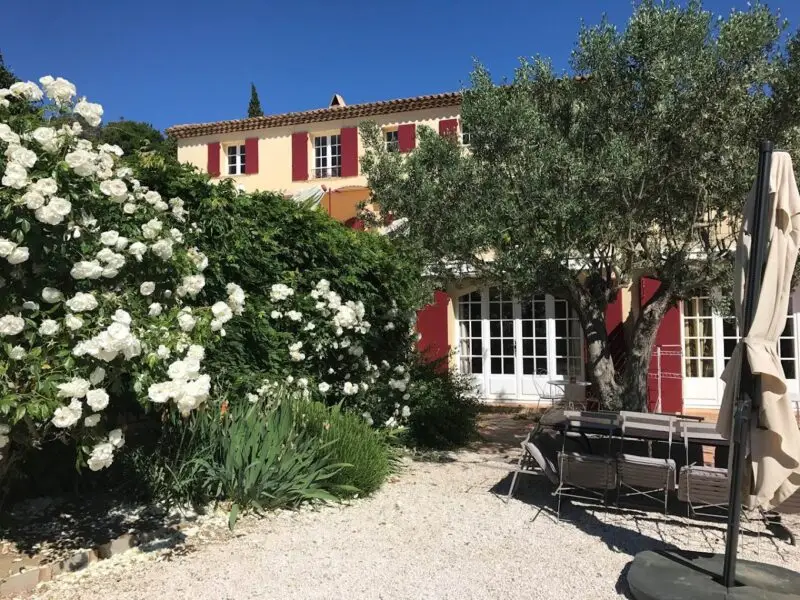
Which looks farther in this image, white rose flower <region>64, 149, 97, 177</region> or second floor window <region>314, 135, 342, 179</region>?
second floor window <region>314, 135, 342, 179</region>

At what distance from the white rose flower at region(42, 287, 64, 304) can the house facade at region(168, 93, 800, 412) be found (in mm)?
5261

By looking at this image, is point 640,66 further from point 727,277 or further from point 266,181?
point 266,181

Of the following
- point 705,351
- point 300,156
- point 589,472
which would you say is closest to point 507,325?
point 705,351

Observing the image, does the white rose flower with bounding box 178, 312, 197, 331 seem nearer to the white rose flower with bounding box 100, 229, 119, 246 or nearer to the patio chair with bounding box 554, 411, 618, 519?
the white rose flower with bounding box 100, 229, 119, 246

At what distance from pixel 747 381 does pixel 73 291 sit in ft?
13.2

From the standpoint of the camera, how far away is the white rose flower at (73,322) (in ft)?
10.4

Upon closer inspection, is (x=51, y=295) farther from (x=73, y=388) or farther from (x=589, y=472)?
(x=589, y=472)

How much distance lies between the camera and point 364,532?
4773 millimetres

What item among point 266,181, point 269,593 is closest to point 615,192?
point 269,593

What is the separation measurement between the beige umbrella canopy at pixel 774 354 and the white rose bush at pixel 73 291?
10.6 feet

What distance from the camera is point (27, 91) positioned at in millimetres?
3518

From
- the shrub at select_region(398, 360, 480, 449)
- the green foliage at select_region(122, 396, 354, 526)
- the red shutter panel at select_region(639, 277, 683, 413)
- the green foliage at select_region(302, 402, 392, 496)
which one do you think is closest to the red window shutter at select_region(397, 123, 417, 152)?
the red shutter panel at select_region(639, 277, 683, 413)

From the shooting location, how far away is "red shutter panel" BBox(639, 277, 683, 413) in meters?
11.1

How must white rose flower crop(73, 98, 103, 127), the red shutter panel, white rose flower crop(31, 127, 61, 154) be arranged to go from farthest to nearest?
the red shutter panel
white rose flower crop(73, 98, 103, 127)
white rose flower crop(31, 127, 61, 154)
